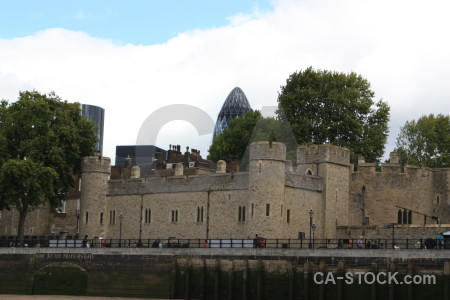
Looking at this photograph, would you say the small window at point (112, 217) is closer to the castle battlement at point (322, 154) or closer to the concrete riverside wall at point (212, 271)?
the concrete riverside wall at point (212, 271)

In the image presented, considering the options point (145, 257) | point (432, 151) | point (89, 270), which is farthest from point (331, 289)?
point (432, 151)

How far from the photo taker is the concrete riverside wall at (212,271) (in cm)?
4356

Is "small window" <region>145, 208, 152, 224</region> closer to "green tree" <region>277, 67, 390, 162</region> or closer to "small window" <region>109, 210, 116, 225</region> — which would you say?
"small window" <region>109, 210, 116, 225</region>

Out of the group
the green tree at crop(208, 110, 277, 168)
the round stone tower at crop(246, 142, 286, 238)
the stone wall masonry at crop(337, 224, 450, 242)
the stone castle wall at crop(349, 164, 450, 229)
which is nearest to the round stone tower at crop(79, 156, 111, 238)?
the round stone tower at crop(246, 142, 286, 238)

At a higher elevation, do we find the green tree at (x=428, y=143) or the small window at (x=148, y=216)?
the green tree at (x=428, y=143)

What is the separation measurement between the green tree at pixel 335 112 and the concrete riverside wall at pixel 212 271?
2565 cm

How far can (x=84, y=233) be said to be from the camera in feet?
219

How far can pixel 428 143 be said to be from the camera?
77625 millimetres

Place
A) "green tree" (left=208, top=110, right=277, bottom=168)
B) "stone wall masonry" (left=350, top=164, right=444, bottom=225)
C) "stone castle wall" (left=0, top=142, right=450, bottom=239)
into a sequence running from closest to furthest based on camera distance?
"stone castle wall" (left=0, top=142, right=450, bottom=239)
"stone wall masonry" (left=350, top=164, right=444, bottom=225)
"green tree" (left=208, top=110, right=277, bottom=168)

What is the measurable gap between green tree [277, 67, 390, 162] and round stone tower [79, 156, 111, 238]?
17.4m

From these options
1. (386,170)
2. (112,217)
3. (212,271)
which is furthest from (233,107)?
(212,271)

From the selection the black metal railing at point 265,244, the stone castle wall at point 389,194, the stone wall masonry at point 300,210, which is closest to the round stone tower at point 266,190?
the stone wall masonry at point 300,210

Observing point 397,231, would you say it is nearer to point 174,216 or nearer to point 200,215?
point 200,215

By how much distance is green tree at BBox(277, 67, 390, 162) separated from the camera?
243 feet
